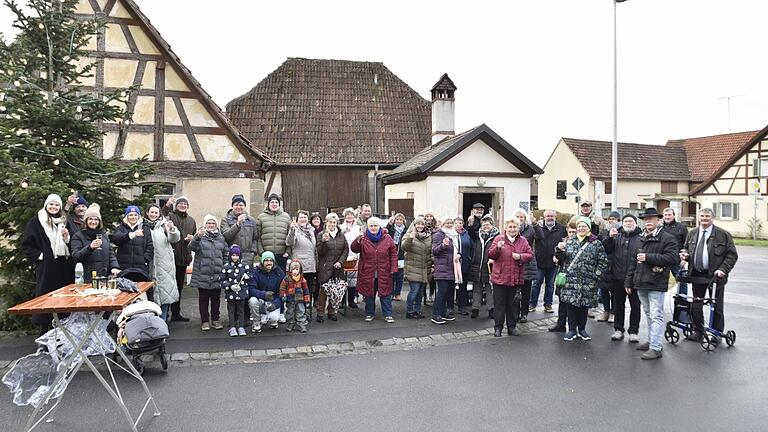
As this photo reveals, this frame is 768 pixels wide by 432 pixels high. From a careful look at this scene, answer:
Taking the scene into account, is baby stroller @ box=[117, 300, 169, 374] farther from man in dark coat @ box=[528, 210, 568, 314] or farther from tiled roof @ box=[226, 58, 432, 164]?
tiled roof @ box=[226, 58, 432, 164]

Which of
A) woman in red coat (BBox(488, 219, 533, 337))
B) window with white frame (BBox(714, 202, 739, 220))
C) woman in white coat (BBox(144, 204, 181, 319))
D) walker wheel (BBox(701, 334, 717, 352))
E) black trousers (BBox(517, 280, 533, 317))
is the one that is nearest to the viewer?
walker wheel (BBox(701, 334, 717, 352))

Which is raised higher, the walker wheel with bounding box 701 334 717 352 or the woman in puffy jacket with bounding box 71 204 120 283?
the woman in puffy jacket with bounding box 71 204 120 283

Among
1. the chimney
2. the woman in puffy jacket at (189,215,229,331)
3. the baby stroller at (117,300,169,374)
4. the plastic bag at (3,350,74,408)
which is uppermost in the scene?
the chimney

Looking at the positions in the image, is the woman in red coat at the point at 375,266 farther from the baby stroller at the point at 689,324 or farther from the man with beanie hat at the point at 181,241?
the baby stroller at the point at 689,324

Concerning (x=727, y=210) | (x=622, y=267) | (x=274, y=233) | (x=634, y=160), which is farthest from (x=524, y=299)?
(x=634, y=160)

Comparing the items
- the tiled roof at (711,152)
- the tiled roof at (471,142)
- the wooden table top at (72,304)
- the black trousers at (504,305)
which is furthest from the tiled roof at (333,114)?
the tiled roof at (711,152)

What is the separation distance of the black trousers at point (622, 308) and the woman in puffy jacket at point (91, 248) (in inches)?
273

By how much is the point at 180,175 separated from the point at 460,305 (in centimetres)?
772

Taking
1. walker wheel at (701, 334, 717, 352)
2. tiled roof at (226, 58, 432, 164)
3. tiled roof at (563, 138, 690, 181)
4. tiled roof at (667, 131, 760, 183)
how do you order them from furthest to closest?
1. tiled roof at (667, 131, 760, 183)
2. tiled roof at (563, 138, 690, 181)
3. tiled roof at (226, 58, 432, 164)
4. walker wheel at (701, 334, 717, 352)

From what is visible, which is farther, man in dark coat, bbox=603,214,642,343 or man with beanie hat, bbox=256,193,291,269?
man with beanie hat, bbox=256,193,291,269

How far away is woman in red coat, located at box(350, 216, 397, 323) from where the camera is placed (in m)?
8.69

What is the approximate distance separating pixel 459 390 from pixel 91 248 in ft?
15.5

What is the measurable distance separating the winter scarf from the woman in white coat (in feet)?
3.66

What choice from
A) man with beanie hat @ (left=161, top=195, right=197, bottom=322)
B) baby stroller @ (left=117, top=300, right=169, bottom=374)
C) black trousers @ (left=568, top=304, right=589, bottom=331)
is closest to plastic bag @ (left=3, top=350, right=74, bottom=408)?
baby stroller @ (left=117, top=300, right=169, bottom=374)
